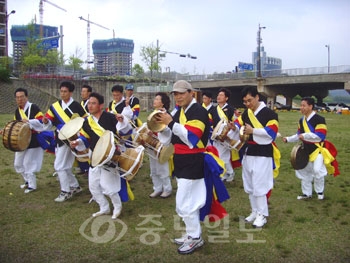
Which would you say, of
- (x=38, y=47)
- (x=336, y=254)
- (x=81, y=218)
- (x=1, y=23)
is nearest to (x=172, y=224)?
(x=81, y=218)

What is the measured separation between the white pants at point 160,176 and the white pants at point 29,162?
7.61 feet

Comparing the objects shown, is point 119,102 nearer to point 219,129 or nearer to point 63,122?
point 63,122

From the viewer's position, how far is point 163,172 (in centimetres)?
662

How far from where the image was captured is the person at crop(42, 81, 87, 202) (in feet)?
20.6

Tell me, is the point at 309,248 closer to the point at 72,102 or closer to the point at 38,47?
the point at 72,102

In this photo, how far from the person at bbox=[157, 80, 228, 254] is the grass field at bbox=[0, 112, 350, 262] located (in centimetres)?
36

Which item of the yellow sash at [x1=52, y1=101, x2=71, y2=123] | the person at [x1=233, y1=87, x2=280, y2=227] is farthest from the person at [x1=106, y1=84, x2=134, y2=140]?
the person at [x1=233, y1=87, x2=280, y2=227]

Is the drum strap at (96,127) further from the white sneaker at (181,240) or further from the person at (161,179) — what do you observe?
the white sneaker at (181,240)

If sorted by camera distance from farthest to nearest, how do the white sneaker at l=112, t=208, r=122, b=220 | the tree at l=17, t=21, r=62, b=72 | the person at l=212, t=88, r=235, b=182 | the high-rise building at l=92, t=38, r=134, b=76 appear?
the high-rise building at l=92, t=38, r=134, b=76 < the tree at l=17, t=21, r=62, b=72 < the person at l=212, t=88, r=235, b=182 < the white sneaker at l=112, t=208, r=122, b=220

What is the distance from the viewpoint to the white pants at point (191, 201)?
13.7ft

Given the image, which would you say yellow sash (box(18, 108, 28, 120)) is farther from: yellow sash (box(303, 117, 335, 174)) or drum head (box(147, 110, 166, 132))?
yellow sash (box(303, 117, 335, 174))

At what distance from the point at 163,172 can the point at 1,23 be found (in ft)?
234

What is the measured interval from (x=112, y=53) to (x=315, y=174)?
69553mm

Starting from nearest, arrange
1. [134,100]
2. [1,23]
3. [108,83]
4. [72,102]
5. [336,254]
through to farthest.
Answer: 1. [336,254]
2. [72,102]
3. [134,100]
4. [108,83]
5. [1,23]
